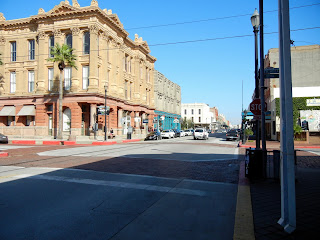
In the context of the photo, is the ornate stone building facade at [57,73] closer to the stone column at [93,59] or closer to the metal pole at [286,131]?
the stone column at [93,59]

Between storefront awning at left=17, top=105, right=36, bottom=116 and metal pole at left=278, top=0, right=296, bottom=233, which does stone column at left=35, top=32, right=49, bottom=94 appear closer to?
storefront awning at left=17, top=105, right=36, bottom=116

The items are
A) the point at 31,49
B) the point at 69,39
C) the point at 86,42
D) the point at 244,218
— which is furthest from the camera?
the point at 31,49

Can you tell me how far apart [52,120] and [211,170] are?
33.6 meters

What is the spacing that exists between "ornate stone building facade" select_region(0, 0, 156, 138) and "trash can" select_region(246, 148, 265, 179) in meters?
29.6

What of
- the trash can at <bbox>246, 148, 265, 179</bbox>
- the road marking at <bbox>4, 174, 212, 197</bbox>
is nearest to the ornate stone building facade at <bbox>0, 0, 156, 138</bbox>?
the road marking at <bbox>4, 174, 212, 197</bbox>

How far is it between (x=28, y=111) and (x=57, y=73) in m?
7.18

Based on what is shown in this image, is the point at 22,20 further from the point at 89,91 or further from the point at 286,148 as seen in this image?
the point at 286,148

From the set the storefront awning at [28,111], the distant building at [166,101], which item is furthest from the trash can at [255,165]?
the distant building at [166,101]

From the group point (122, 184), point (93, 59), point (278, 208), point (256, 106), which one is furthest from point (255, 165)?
point (93, 59)

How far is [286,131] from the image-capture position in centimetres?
451

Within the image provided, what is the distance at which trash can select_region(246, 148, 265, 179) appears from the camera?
8695 millimetres

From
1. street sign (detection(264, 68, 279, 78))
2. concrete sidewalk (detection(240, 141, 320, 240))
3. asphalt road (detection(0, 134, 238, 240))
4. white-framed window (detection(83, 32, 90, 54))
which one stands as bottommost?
asphalt road (detection(0, 134, 238, 240))

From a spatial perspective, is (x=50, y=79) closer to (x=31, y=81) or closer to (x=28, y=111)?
(x=31, y=81)

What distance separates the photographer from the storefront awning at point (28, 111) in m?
39.9
